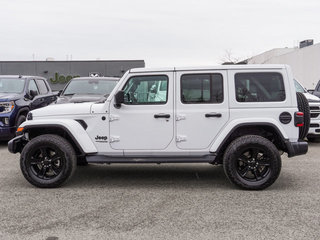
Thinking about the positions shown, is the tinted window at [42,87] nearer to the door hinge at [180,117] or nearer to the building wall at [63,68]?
the door hinge at [180,117]

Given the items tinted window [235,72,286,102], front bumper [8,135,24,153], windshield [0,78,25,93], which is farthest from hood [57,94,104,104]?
tinted window [235,72,286,102]

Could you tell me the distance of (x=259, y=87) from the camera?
5.69 metres

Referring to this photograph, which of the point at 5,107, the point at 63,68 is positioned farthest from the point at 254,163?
the point at 63,68

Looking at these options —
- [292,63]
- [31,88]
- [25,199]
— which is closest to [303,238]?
[25,199]

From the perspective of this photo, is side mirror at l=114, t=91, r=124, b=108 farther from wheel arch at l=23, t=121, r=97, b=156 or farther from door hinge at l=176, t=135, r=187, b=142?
door hinge at l=176, t=135, r=187, b=142

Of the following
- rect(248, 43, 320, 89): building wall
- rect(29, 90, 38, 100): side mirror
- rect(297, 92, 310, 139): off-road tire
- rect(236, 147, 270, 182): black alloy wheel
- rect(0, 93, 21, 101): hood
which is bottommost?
rect(236, 147, 270, 182): black alloy wheel

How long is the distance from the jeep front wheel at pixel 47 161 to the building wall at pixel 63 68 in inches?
1068

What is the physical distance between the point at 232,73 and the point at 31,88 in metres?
7.10

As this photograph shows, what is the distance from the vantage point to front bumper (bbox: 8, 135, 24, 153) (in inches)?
235

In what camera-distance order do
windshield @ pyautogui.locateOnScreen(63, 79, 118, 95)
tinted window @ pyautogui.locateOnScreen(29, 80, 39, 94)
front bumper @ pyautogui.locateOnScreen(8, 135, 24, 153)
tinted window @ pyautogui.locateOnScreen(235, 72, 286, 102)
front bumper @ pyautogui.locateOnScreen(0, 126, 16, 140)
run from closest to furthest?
tinted window @ pyautogui.locateOnScreen(235, 72, 286, 102) → front bumper @ pyautogui.locateOnScreen(8, 135, 24, 153) → front bumper @ pyautogui.locateOnScreen(0, 126, 16, 140) → windshield @ pyautogui.locateOnScreen(63, 79, 118, 95) → tinted window @ pyautogui.locateOnScreen(29, 80, 39, 94)

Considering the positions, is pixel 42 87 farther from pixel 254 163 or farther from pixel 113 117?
pixel 254 163

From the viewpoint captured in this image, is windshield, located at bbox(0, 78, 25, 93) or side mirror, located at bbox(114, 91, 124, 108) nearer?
side mirror, located at bbox(114, 91, 124, 108)

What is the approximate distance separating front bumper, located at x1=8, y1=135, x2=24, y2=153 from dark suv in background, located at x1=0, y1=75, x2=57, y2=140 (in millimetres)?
3684

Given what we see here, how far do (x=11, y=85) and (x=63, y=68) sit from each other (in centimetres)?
2291
